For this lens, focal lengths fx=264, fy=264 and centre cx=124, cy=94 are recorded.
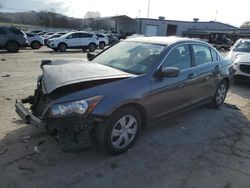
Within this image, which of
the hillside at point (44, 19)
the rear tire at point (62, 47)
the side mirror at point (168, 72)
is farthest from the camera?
the hillside at point (44, 19)

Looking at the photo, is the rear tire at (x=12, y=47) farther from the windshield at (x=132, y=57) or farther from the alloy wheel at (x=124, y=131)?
the alloy wheel at (x=124, y=131)

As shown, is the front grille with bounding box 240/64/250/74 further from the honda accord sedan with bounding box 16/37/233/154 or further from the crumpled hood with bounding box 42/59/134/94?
the crumpled hood with bounding box 42/59/134/94

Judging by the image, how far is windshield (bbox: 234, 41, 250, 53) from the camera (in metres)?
10.3

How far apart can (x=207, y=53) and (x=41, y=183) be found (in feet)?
13.9

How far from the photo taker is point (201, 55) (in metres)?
5.43

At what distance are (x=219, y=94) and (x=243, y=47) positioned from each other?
5.25 meters

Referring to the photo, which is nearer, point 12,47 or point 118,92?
point 118,92

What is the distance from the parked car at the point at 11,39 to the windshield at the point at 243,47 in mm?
13557

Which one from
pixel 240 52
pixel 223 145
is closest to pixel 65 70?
pixel 223 145

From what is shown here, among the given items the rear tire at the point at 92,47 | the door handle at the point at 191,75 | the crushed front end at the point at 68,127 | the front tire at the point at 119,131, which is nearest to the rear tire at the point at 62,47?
the rear tire at the point at 92,47

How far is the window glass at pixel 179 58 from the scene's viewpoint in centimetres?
441

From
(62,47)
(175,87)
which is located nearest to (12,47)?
(62,47)

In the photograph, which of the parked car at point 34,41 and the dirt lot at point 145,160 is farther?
the parked car at point 34,41

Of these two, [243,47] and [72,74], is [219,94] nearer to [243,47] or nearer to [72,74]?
[72,74]
